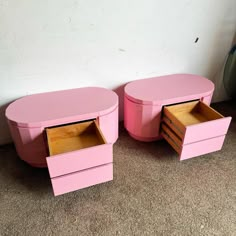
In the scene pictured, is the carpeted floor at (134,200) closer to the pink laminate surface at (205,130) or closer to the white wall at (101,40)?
the pink laminate surface at (205,130)

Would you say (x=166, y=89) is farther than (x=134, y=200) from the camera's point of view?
Yes

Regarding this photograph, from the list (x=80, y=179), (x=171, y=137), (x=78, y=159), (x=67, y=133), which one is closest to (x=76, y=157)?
(x=78, y=159)

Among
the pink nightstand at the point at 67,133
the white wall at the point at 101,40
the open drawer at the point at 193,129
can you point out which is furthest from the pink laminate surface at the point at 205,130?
the white wall at the point at 101,40

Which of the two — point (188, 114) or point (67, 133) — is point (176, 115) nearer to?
point (188, 114)

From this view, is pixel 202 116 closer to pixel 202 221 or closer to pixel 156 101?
pixel 156 101

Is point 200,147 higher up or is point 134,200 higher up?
point 200,147

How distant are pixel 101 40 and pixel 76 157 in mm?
741

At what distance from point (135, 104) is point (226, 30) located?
0.91 metres

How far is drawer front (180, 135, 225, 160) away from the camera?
116cm

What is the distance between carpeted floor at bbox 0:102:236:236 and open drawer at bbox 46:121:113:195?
0.38 feet

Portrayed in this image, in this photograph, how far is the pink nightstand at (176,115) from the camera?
1154 mm

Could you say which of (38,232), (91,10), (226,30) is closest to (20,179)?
(38,232)

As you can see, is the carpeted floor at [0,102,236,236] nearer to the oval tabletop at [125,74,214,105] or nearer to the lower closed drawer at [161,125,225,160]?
the lower closed drawer at [161,125,225,160]

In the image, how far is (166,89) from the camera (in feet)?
4.54
